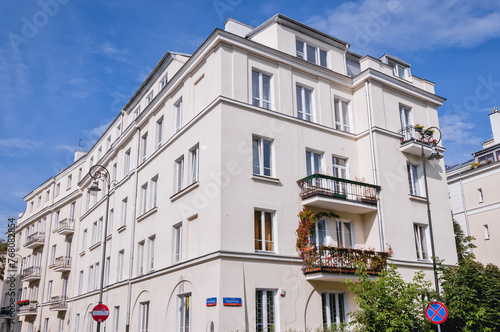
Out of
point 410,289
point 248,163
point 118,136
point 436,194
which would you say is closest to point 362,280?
point 410,289

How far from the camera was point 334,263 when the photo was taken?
2064cm

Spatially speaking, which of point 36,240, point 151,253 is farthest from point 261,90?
point 36,240

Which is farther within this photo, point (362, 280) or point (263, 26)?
point (263, 26)

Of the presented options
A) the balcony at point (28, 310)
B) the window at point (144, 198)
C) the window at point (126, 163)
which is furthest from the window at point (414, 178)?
the balcony at point (28, 310)

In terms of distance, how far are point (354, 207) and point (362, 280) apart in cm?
417

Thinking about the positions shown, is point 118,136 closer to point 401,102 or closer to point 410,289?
point 401,102

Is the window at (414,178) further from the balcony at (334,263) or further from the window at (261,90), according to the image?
the window at (261,90)

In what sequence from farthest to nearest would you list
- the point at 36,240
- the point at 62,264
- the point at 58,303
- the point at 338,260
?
the point at 36,240
the point at 62,264
the point at 58,303
the point at 338,260

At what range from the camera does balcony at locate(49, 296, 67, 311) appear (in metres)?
38.6

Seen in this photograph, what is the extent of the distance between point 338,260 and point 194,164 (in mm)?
8095

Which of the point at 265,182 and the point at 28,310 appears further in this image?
the point at 28,310

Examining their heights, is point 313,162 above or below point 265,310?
above

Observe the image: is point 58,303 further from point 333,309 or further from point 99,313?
point 333,309

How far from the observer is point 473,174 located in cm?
4084
